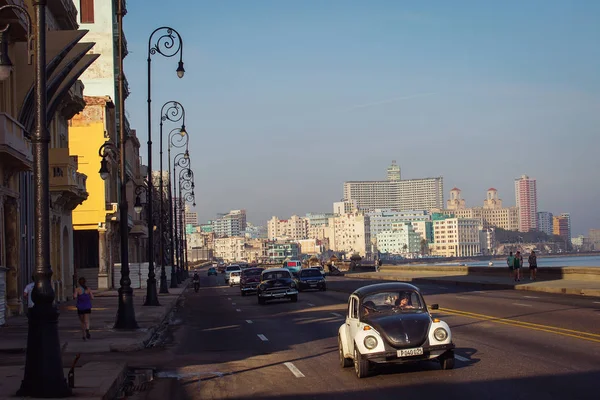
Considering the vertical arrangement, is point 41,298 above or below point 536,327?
above

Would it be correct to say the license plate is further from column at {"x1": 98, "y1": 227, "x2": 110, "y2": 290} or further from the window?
the window

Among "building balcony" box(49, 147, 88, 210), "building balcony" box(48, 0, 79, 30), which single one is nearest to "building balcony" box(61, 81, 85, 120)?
"building balcony" box(49, 147, 88, 210)

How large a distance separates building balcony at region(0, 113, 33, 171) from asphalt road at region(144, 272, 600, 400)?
28.3 ft

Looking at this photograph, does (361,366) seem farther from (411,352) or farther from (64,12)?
(64,12)

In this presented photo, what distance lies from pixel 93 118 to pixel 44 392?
189ft

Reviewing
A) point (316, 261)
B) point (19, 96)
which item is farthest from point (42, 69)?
point (316, 261)

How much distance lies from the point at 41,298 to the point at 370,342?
528 cm

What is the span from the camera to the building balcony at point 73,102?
45.6 meters

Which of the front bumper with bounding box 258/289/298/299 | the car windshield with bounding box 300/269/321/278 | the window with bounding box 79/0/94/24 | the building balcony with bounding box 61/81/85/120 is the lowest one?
the front bumper with bounding box 258/289/298/299

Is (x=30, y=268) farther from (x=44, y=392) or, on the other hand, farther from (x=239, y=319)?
(x=44, y=392)

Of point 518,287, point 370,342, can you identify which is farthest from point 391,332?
point 518,287

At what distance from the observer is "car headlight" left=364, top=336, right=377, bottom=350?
1449cm

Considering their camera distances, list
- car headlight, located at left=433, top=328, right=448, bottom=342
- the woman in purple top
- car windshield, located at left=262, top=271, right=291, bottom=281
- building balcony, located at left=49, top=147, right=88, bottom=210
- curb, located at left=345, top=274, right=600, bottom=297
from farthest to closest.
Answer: car windshield, located at left=262, top=271, right=291, bottom=281 → building balcony, located at left=49, top=147, right=88, bottom=210 → curb, located at left=345, top=274, right=600, bottom=297 → the woman in purple top → car headlight, located at left=433, top=328, right=448, bottom=342

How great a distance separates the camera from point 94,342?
933 inches
